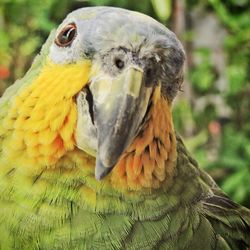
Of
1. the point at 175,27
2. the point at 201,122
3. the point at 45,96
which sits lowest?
the point at 201,122

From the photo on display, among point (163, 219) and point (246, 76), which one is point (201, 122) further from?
point (163, 219)

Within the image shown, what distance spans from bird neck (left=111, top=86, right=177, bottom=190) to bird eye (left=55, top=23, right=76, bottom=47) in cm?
16

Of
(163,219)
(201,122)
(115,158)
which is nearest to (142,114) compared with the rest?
(115,158)

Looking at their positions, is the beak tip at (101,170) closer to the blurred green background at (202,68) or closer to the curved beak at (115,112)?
the curved beak at (115,112)

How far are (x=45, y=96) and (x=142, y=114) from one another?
0.15 meters

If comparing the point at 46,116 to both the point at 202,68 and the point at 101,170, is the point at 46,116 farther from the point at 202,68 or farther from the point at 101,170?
the point at 202,68

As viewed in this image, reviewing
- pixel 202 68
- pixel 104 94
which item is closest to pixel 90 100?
pixel 104 94

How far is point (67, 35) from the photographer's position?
905mm

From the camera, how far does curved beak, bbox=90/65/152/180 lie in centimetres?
77

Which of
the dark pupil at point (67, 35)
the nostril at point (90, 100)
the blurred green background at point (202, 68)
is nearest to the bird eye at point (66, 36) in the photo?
the dark pupil at point (67, 35)

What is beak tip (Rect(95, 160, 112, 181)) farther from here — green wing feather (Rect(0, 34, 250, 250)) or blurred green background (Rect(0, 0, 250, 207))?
blurred green background (Rect(0, 0, 250, 207))

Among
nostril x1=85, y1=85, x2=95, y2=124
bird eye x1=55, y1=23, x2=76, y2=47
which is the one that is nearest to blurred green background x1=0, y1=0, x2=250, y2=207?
bird eye x1=55, y1=23, x2=76, y2=47

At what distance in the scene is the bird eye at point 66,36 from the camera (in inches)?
35.2

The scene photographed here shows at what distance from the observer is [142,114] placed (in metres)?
0.80
